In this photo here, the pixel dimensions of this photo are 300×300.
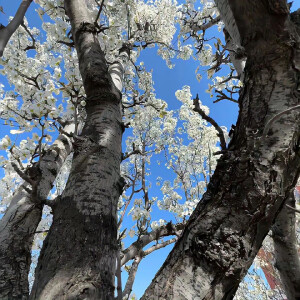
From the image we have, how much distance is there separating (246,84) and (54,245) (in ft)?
3.43

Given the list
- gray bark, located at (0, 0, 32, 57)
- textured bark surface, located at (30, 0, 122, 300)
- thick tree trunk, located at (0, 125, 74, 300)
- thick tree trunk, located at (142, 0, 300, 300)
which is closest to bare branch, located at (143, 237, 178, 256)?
thick tree trunk, located at (0, 125, 74, 300)

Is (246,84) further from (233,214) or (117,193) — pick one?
(117,193)

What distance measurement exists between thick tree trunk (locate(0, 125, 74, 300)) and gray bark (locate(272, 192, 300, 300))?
5.35 feet

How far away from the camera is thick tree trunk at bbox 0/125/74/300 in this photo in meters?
1.53

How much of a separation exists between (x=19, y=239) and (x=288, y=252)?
205 centimetres

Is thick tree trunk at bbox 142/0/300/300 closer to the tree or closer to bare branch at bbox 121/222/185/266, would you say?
the tree

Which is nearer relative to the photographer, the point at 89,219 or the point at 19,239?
the point at 89,219

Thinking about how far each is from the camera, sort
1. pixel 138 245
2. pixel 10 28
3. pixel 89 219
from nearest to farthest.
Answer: pixel 89 219 < pixel 10 28 < pixel 138 245

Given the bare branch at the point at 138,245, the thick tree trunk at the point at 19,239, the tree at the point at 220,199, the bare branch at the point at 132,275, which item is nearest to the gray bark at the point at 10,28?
the thick tree trunk at the point at 19,239

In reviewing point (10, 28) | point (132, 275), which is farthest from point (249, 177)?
point (10, 28)

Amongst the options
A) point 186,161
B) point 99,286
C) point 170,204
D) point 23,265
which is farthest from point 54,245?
point 186,161

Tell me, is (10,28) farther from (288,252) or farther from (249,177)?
(288,252)

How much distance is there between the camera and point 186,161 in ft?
29.6

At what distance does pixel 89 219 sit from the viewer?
0.88m
